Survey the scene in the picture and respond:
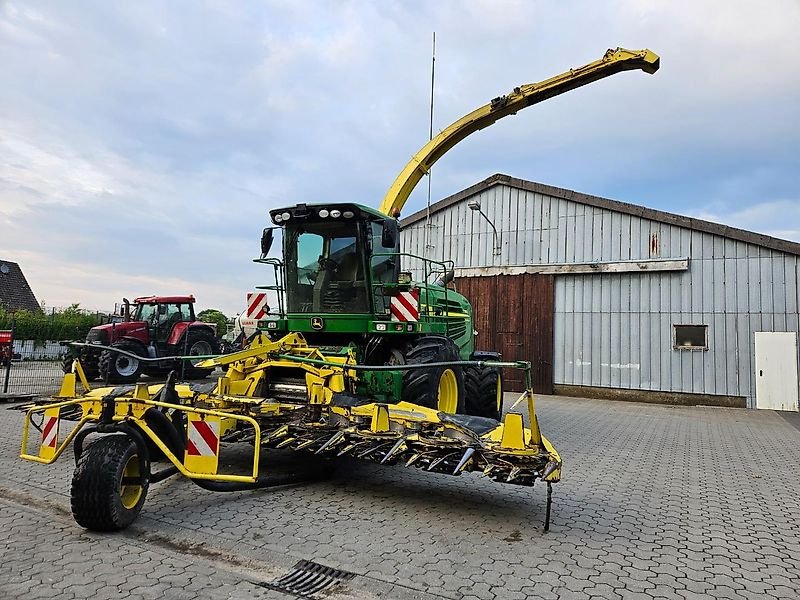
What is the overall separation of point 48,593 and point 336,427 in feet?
8.27

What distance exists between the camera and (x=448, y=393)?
307 inches

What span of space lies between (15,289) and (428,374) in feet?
118

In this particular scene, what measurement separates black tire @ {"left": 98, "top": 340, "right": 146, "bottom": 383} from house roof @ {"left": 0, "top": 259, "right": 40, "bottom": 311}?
23.8m

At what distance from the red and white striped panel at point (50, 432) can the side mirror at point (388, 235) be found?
4.21 m

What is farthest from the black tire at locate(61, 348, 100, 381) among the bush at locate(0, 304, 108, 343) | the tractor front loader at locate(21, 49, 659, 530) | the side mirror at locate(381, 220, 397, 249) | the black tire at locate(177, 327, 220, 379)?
the bush at locate(0, 304, 108, 343)

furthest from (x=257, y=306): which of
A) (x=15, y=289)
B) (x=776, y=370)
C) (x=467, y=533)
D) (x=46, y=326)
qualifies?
(x=15, y=289)

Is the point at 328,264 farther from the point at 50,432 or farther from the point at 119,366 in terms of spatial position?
the point at 119,366

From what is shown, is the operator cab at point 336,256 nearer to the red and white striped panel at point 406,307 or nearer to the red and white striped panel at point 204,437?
the red and white striped panel at point 406,307

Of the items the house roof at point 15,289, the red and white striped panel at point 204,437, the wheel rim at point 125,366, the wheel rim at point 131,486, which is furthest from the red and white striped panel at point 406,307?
the house roof at point 15,289

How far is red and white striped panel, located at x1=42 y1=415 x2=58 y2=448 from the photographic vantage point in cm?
486

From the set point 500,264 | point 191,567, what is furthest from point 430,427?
point 500,264

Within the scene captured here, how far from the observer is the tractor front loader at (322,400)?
A: 4477 mm

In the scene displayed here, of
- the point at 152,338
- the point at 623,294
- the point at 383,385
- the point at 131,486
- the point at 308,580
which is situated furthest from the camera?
the point at 623,294

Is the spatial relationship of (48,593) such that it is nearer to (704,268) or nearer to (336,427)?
(336,427)
